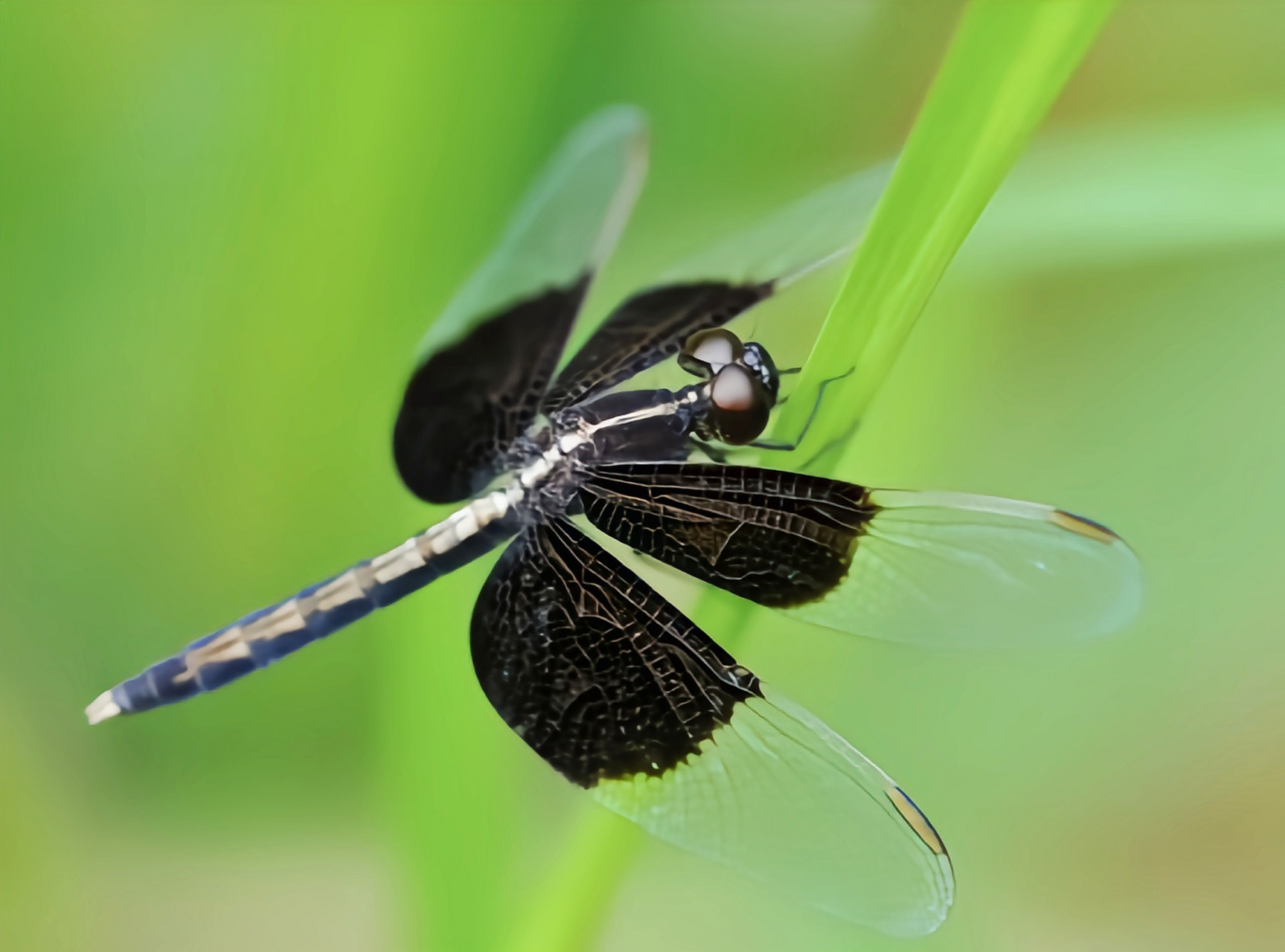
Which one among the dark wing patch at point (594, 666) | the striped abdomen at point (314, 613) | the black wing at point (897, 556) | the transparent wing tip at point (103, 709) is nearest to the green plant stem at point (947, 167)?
the black wing at point (897, 556)

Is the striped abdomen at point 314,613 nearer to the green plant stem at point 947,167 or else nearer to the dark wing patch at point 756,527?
the dark wing patch at point 756,527

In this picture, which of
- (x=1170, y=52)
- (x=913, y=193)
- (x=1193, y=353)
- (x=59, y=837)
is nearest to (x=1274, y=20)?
(x=1170, y=52)

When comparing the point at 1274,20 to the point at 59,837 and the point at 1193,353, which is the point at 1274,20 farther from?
the point at 59,837

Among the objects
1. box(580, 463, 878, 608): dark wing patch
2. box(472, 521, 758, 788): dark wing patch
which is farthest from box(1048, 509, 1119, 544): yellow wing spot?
box(472, 521, 758, 788): dark wing patch

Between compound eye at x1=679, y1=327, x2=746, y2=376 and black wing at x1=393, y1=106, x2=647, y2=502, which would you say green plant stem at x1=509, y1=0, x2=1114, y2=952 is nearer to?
compound eye at x1=679, y1=327, x2=746, y2=376

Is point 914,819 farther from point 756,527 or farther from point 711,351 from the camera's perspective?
point 711,351

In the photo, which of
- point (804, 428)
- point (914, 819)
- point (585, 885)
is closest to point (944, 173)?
point (804, 428)
